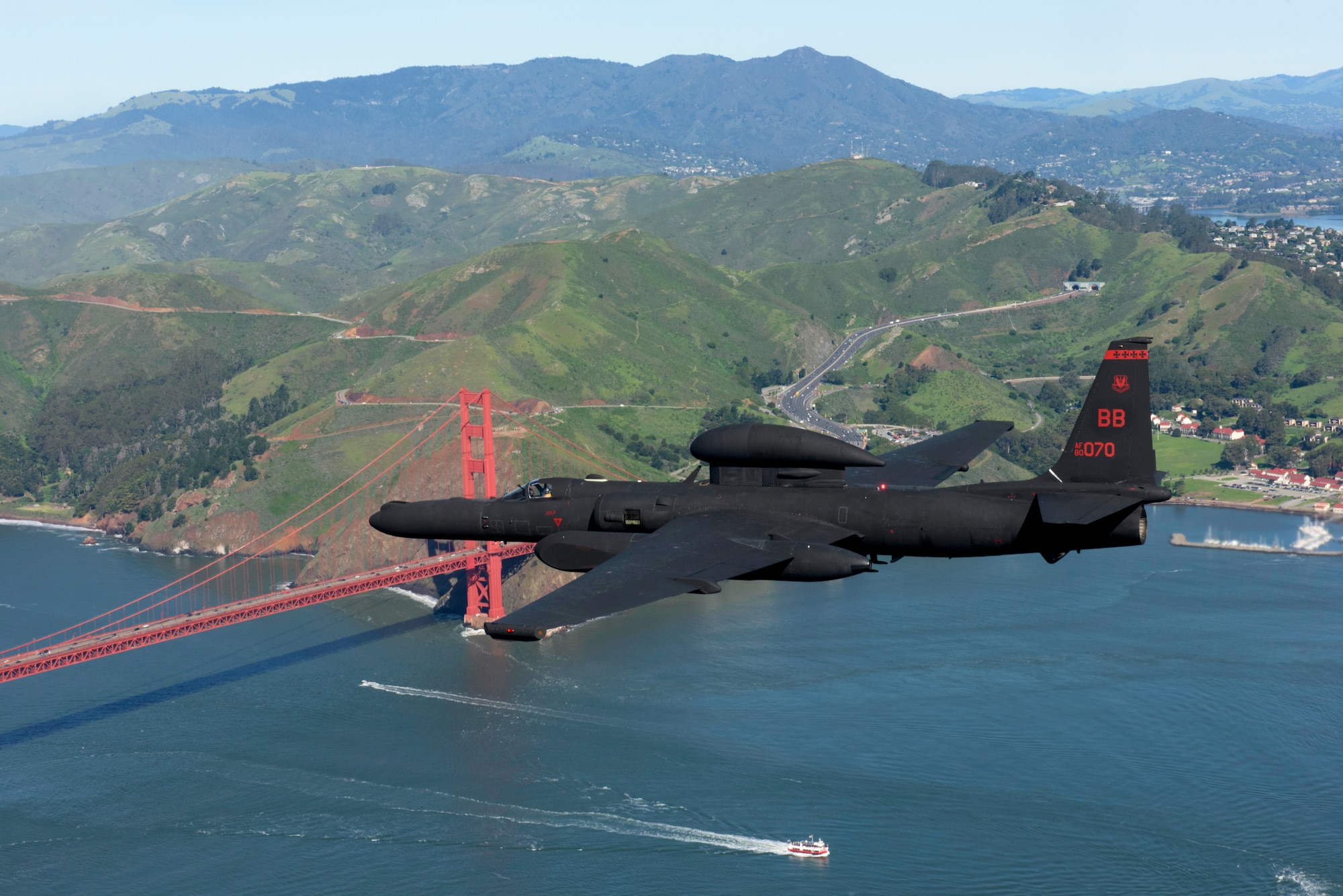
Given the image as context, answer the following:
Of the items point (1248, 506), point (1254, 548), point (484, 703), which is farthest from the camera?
point (1248, 506)

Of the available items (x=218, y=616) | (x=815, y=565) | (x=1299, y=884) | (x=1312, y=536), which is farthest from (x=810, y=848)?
(x=1312, y=536)

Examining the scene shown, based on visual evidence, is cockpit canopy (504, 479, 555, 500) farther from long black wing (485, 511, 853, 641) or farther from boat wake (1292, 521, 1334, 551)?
Answer: boat wake (1292, 521, 1334, 551)

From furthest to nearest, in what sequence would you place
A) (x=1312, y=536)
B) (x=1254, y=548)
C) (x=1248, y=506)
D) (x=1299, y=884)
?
1. (x=1248, y=506)
2. (x=1312, y=536)
3. (x=1254, y=548)
4. (x=1299, y=884)

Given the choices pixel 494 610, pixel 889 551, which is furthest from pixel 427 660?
pixel 889 551

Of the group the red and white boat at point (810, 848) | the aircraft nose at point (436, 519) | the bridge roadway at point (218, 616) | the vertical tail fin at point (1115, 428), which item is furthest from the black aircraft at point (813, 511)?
the bridge roadway at point (218, 616)

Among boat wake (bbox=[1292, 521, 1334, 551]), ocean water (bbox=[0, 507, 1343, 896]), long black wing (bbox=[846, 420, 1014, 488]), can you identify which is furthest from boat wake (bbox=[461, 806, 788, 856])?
boat wake (bbox=[1292, 521, 1334, 551])

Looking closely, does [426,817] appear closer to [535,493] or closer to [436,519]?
[436,519]

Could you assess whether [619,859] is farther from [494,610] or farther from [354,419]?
[354,419]
